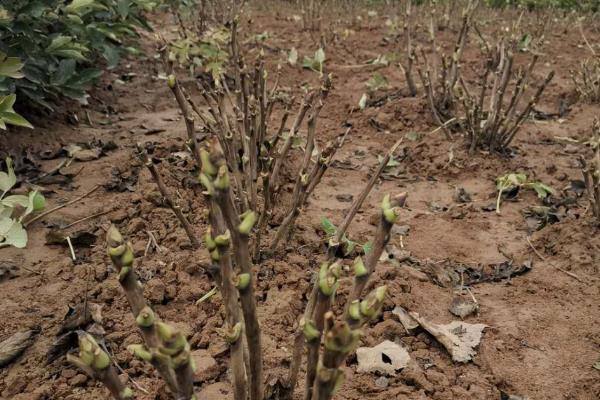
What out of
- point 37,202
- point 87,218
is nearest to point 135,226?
point 87,218

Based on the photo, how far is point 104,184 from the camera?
252 cm

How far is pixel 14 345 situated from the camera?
5.13 feet

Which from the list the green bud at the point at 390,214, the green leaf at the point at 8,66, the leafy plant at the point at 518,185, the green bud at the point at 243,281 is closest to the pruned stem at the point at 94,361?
the green bud at the point at 243,281

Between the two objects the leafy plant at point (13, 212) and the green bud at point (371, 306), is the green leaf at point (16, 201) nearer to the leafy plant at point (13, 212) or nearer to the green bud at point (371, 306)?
the leafy plant at point (13, 212)

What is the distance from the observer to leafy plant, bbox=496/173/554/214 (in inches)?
109

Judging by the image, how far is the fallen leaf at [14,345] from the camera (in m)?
1.54

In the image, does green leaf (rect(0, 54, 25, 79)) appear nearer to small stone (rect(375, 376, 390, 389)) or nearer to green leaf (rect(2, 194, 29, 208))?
green leaf (rect(2, 194, 29, 208))

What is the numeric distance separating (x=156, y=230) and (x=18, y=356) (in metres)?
0.74

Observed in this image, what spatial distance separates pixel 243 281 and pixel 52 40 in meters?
2.48

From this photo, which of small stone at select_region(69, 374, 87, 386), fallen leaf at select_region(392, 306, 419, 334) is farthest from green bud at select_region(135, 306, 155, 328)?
fallen leaf at select_region(392, 306, 419, 334)

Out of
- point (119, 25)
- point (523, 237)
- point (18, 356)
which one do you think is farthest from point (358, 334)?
point (119, 25)

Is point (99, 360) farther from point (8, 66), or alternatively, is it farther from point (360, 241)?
point (8, 66)

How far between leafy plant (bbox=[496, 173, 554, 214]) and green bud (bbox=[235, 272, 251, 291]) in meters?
2.14

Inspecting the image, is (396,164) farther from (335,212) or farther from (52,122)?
(52,122)
